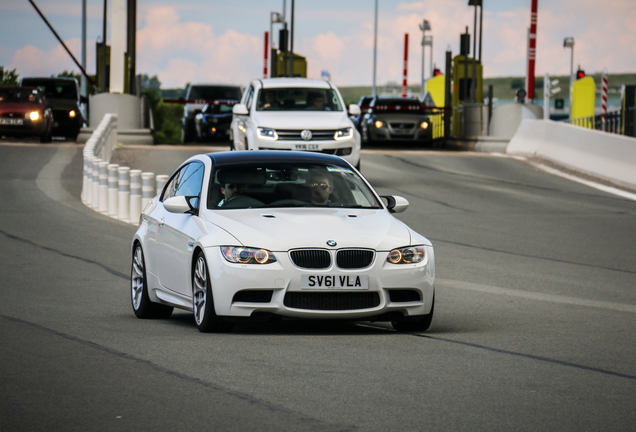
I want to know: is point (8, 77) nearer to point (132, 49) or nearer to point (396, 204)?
point (132, 49)

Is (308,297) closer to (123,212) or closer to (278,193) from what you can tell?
(278,193)

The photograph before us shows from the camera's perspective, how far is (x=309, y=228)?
8070 millimetres

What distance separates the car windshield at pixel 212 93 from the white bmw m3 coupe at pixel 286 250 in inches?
1193

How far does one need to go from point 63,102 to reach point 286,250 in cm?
3321

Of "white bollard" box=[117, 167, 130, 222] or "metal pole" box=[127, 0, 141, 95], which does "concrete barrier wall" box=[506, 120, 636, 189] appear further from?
"metal pole" box=[127, 0, 141, 95]

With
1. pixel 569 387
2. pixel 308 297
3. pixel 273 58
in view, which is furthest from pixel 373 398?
pixel 273 58

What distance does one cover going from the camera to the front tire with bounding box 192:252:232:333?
26.7ft

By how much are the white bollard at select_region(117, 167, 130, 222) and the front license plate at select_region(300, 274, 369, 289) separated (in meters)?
10.9

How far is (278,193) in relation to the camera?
9031mm

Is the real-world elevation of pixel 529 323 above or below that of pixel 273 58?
below

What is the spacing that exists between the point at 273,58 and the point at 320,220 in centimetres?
4457

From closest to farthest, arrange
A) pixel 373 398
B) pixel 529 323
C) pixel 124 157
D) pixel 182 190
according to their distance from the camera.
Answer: pixel 373 398 → pixel 529 323 → pixel 182 190 → pixel 124 157

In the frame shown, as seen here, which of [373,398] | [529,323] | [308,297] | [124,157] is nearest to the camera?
[373,398]

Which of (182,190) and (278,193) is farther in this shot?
(182,190)
